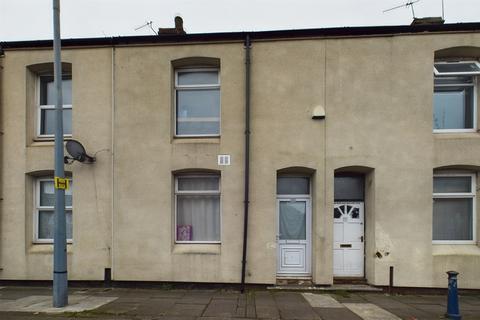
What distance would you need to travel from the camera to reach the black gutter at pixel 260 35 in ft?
29.4

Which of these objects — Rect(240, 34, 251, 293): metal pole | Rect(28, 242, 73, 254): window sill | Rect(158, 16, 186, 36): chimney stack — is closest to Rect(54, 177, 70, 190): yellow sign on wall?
Rect(28, 242, 73, 254): window sill

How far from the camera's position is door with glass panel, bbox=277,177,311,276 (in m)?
9.45

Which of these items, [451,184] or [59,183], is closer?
[59,183]

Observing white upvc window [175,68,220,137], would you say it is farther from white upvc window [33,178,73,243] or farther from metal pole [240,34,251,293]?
white upvc window [33,178,73,243]

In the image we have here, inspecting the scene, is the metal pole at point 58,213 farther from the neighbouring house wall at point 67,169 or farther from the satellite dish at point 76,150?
the neighbouring house wall at point 67,169

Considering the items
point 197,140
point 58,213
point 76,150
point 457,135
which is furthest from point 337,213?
point 76,150

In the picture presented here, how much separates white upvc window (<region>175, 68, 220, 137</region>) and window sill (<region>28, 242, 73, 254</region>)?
4181mm

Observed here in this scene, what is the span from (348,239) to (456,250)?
2595 mm

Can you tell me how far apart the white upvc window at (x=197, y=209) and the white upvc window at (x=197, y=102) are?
1.31 m

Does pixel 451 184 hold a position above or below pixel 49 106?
below

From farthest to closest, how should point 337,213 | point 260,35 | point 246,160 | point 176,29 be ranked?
point 176,29 < point 337,213 < point 260,35 < point 246,160

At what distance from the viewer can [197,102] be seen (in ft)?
32.1

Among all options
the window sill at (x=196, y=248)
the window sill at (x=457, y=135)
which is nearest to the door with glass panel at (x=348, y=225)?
the window sill at (x=457, y=135)

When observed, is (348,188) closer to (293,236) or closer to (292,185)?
(292,185)
